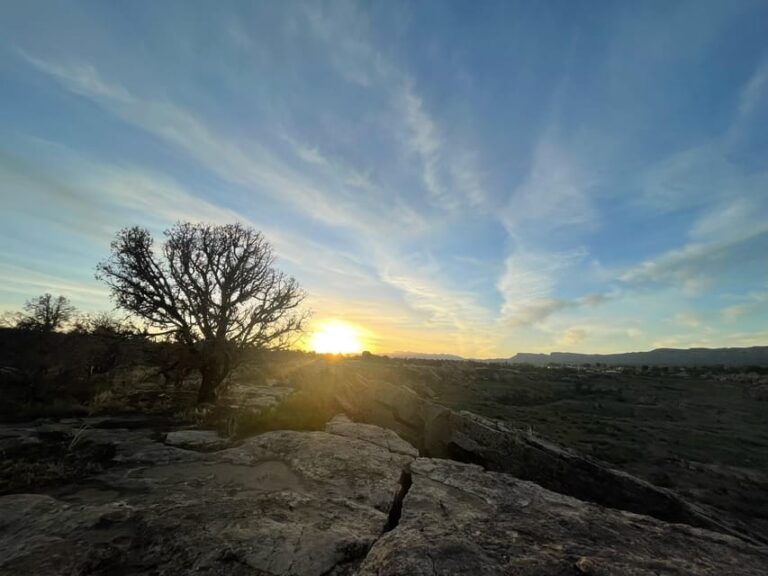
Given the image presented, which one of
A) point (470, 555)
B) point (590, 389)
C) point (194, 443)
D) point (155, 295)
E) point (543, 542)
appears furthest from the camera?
point (590, 389)

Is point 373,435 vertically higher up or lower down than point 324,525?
higher up

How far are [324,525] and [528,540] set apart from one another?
3.53 meters

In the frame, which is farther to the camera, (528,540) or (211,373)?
(211,373)

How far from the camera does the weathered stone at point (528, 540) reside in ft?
16.9

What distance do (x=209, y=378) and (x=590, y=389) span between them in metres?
50.7

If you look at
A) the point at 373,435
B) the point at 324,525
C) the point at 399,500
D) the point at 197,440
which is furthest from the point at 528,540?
the point at 197,440

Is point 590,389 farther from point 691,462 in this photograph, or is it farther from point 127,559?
point 127,559

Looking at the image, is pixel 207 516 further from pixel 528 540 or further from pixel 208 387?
pixel 208 387

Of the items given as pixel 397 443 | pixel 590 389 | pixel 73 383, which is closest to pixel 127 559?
pixel 397 443

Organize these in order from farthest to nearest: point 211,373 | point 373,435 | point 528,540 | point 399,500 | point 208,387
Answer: point 208,387 → point 211,373 → point 373,435 → point 399,500 → point 528,540

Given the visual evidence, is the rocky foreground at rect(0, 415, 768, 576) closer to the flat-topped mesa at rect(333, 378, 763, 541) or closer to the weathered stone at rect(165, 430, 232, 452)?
the weathered stone at rect(165, 430, 232, 452)

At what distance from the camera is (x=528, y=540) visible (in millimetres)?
6125

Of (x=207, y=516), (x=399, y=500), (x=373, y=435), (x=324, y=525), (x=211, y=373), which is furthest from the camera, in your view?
(x=211, y=373)

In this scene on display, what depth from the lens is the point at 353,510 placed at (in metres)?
7.73
